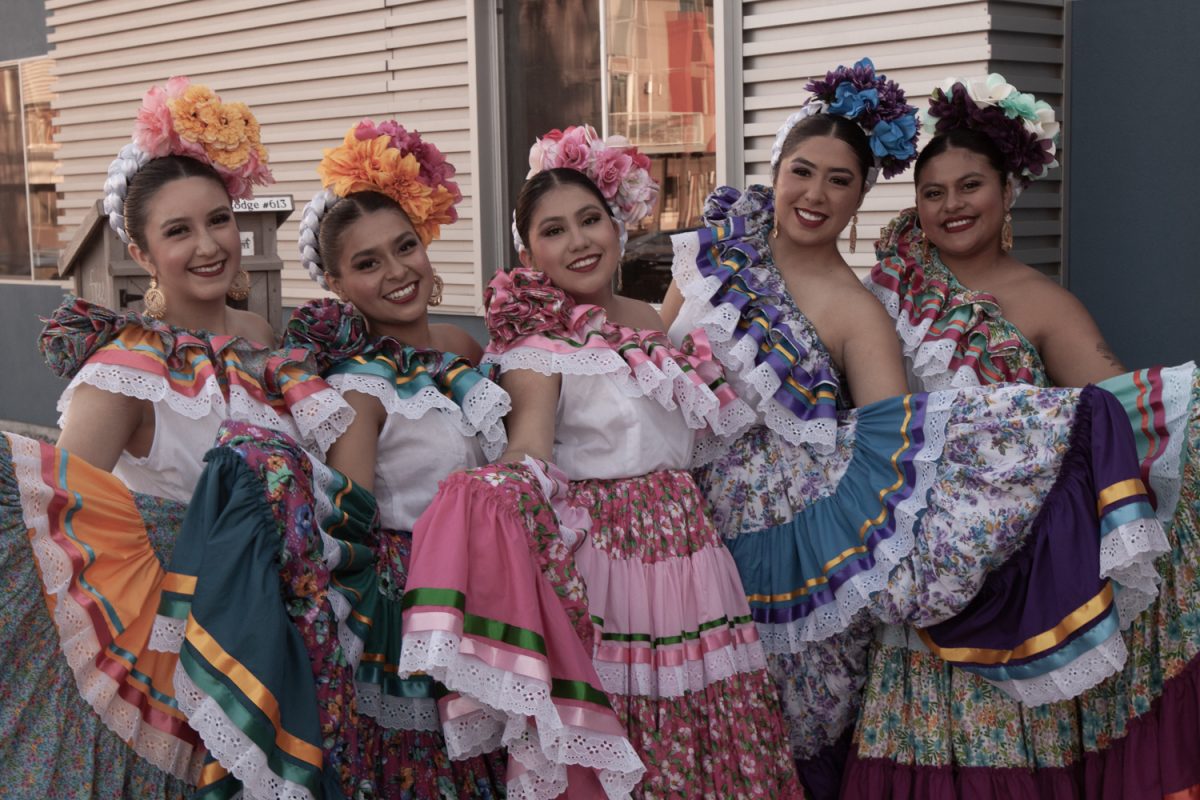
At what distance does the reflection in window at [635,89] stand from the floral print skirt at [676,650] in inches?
125

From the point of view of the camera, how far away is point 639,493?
10.6ft

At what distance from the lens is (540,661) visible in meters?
2.72

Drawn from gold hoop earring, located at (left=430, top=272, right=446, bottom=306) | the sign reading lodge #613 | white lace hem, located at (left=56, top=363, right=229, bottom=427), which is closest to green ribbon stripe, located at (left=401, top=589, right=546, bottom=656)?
white lace hem, located at (left=56, top=363, right=229, bottom=427)

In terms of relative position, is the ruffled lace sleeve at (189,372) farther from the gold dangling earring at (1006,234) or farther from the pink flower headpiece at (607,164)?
the gold dangling earring at (1006,234)

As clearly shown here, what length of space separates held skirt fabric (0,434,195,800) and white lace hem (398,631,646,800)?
569mm

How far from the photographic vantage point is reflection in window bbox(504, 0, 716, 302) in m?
6.08

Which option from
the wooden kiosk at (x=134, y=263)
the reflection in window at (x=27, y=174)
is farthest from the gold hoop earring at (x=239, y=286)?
the reflection in window at (x=27, y=174)

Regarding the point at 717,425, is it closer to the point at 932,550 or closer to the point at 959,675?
the point at 932,550

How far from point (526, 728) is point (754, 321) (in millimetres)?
1264

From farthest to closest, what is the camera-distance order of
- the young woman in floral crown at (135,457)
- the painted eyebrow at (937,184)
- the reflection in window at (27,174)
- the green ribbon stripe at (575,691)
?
the reflection in window at (27,174)
the painted eyebrow at (937,184)
the green ribbon stripe at (575,691)
the young woman in floral crown at (135,457)

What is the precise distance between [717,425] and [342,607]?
1066 mm

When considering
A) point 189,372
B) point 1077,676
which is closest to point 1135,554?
point 1077,676

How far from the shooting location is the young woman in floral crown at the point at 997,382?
3006 mm

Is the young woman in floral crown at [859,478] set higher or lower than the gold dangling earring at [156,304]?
lower
